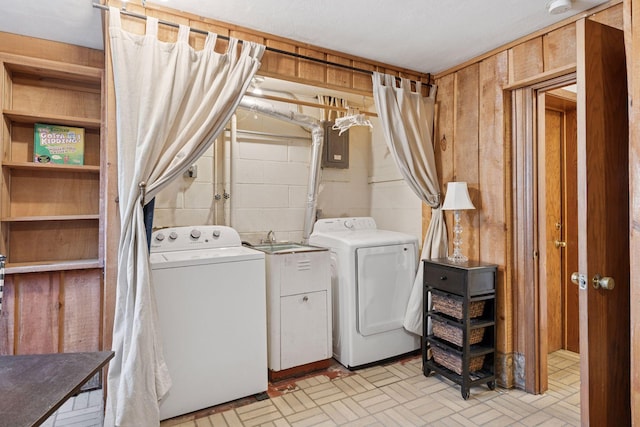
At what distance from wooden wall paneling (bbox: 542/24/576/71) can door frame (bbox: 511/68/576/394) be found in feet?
0.67

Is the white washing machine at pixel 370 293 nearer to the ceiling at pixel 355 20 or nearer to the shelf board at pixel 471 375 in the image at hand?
the shelf board at pixel 471 375

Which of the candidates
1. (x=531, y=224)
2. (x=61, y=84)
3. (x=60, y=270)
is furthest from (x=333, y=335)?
(x=61, y=84)

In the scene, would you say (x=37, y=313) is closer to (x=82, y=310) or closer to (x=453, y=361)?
(x=82, y=310)

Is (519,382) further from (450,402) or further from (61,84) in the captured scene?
(61,84)

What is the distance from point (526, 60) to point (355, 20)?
1185mm

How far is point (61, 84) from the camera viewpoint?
8.29 ft

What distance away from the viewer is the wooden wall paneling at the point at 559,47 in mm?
2141

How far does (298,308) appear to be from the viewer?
258cm

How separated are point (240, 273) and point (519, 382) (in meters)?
2.06

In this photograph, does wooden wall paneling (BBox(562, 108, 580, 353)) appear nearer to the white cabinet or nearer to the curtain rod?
the curtain rod

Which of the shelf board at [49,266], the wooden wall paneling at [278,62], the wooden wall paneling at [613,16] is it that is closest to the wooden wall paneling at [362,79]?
the wooden wall paneling at [278,62]

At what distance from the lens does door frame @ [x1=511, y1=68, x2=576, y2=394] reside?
244 cm

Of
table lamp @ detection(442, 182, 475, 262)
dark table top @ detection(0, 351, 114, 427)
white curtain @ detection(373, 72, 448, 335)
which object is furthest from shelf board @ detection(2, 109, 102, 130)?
table lamp @ detection(442, 182, 475, 262)

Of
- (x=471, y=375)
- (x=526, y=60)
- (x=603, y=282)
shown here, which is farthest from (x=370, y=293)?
(x=526, y=60)
